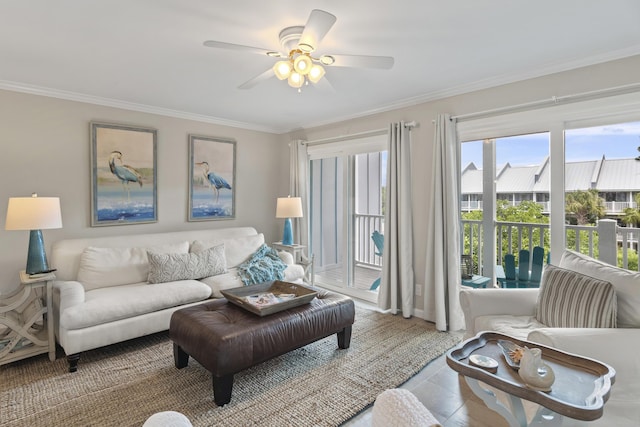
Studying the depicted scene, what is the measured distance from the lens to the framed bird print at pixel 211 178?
4.41 meters

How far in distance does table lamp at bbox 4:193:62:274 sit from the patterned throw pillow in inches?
33.5

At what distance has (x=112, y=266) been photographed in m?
3.28

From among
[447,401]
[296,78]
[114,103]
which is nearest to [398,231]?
[447,401]

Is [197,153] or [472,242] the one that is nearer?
[472,242]

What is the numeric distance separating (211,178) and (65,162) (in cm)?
158

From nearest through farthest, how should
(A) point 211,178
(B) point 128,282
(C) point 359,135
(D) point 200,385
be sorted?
(D) point 200,385 < (B) point 128,282 < (C) point 359,135 < (A) point 211,178

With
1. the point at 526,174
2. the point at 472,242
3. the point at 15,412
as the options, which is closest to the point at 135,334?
the point at 15,412

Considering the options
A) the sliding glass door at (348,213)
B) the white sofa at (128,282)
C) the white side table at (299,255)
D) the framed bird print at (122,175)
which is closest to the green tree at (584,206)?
the sliding glass door at (348,213)

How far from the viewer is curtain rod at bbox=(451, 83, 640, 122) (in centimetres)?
247

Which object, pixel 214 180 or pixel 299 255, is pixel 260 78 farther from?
pixel 299 255

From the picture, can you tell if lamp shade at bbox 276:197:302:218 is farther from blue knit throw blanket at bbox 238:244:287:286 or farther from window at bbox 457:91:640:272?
window at bbox 457:91:640:272

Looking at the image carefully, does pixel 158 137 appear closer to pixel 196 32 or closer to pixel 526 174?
pixel 196 32

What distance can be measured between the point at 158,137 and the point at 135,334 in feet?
7.60

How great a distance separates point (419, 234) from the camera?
366 cm
